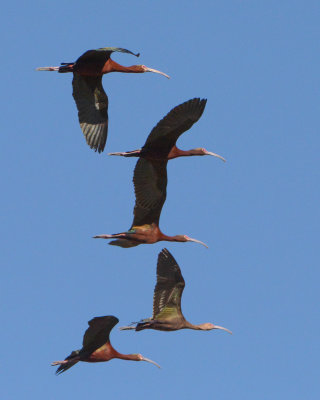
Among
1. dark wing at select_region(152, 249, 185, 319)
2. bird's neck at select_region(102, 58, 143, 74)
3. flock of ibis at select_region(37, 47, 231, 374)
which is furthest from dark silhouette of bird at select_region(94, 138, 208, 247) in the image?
bird's neck at select_region(102, 58, 143, 74)

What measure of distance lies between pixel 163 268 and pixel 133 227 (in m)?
1.52

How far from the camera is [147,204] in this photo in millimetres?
49062

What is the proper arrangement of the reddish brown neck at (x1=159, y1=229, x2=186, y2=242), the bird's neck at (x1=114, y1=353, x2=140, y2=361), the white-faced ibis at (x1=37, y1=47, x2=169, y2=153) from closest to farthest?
the white-faced ibis at (x1=37, y1=47, x2=169, y2=153) → the bird's neck at (x1=114, y1=353, x2=140, y2=361) → the reddish brown neck at (x1=159, y1=229, x2=186, y2=242)

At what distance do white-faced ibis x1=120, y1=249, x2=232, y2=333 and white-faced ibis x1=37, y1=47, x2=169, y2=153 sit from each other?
4300 millimetres

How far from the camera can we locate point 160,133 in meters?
47.7

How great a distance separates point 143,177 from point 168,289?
358cm

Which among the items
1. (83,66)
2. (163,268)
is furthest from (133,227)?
(83,66)

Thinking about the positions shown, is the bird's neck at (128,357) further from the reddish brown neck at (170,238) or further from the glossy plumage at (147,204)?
the reddish brown neck at (170,238)

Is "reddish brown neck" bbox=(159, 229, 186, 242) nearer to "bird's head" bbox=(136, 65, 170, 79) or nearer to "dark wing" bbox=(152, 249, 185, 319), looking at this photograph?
"dark wing" bbox=(152, 249, 185, 319)

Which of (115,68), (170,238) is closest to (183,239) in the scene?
(170,238)

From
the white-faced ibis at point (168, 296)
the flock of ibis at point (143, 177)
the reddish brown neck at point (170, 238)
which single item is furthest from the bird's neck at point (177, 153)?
the white-faced ibis at point (168, 296)

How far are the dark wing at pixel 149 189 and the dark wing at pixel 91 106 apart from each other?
139cm

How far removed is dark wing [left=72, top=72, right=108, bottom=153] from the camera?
48.2 metres

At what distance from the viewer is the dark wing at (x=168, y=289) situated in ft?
164
